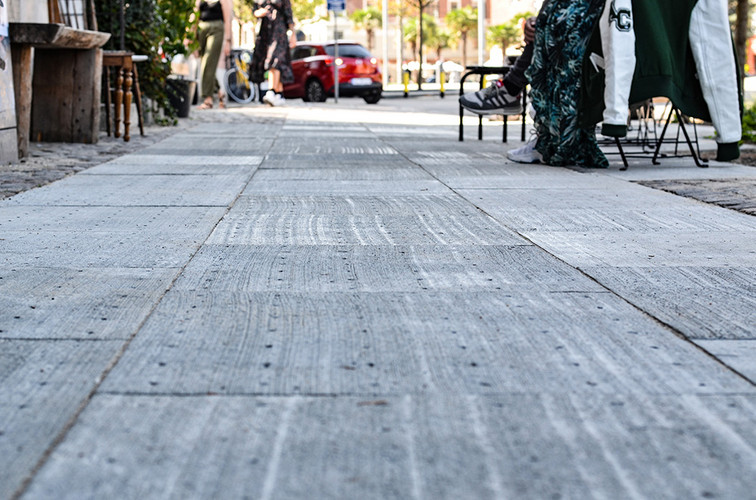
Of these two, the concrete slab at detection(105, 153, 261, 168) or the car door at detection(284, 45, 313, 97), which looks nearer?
the concrete slab at detection(105, 153, 261, 168)

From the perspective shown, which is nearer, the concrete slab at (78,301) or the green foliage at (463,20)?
the concrete slab at (78,301)

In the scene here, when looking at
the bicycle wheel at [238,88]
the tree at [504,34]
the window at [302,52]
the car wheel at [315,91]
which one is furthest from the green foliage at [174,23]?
the tree at [504,34]

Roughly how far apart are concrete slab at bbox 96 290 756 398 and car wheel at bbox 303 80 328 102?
22.8m

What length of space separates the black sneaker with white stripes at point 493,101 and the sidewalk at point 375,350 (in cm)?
377

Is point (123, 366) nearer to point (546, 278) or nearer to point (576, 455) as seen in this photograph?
point (576, 455)

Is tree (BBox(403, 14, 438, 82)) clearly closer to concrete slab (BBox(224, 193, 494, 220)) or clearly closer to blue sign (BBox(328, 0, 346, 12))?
blue sign (BBox(328, 0, 346, 12))

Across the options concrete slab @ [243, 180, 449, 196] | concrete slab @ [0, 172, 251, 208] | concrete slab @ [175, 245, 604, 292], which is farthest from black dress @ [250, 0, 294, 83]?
concrete slab @ [175, 245, 604, 292]

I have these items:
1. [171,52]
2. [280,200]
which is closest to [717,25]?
[280,200]

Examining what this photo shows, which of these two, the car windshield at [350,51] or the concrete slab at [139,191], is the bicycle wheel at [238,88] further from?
the concrete slab at [139,191]

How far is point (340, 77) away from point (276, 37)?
222 inches

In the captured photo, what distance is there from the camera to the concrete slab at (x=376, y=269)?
370 cm

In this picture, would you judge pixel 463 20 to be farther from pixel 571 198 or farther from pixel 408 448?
pixel 408 448

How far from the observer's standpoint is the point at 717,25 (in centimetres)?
773

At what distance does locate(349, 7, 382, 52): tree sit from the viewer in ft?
307
